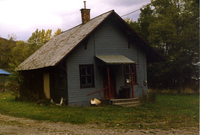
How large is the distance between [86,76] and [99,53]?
76.7 inches

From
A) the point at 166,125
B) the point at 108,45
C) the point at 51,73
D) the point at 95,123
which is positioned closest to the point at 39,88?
the point at 51,73

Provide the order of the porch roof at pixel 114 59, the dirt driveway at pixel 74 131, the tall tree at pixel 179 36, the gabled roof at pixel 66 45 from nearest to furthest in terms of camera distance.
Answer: the dirt driveway at pixel 74 131, the gabled roof at pixel 66 45, the porch roof at pixel 114 59, the tall tree at pixel 179 36

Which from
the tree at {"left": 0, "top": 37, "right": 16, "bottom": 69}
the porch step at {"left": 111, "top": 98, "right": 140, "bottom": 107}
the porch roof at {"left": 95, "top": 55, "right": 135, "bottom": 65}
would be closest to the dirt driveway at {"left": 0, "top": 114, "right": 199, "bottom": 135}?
the porch step at {"left": 111, "top": 98, "right": 140, "bottom": 107}

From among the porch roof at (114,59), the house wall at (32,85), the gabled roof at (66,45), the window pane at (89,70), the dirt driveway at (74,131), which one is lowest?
the dirt driveway at (74,131)

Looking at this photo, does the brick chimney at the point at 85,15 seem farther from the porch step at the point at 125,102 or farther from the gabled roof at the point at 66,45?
the porch step at the point at 125,102

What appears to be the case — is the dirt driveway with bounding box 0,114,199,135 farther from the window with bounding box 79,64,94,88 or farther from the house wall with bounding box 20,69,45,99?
the house wall with bounding box 20,69,45,99

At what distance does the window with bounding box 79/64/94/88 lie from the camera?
666 inches

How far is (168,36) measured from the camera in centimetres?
2867

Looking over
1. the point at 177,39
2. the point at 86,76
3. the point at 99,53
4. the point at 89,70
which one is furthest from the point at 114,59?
the point at 177,39

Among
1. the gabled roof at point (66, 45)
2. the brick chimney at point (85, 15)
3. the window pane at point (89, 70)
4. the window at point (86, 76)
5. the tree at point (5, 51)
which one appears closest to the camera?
the gabled roof at point (66, 45)

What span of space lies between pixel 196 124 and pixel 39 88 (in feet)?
45.8

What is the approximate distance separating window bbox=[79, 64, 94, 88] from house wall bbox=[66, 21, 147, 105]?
26 cm

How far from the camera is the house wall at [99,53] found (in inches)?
645

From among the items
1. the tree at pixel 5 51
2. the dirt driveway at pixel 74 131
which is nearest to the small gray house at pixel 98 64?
the dirt driveway at pixel 74 131
